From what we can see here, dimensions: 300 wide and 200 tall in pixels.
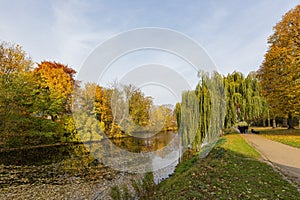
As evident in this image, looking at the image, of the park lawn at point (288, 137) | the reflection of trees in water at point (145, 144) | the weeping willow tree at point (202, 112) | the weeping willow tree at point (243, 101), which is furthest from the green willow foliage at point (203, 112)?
the reflection of trees in water at point (145, 144)

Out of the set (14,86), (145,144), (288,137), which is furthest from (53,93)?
(288,137)

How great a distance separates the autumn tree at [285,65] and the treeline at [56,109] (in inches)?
316

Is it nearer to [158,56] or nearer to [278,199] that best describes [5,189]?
[158,56]

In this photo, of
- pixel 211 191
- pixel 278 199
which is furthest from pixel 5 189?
pixel 278 199

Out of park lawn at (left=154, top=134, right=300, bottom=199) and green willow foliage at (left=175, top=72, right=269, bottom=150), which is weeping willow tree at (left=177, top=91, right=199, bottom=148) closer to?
green willow foliage at (left=175, top=72, right=269, bottom=150)

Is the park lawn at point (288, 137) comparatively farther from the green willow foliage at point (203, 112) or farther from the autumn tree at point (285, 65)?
the green willow foliage at point (203, 112)

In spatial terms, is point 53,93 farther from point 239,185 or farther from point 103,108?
point 239,185

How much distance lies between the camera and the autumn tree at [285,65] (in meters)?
11.2

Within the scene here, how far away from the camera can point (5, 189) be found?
578cm

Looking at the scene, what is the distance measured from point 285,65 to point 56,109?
63.8 ft

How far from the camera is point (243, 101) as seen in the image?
38.4ft

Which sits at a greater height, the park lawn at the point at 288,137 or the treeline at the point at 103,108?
the treeline at the point at 103,108

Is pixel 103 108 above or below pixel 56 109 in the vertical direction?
above

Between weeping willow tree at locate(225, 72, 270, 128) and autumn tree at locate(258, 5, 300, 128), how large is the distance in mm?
1361
